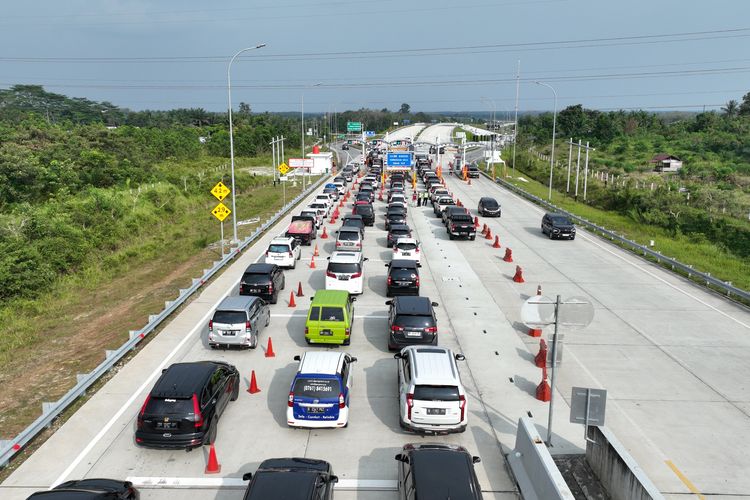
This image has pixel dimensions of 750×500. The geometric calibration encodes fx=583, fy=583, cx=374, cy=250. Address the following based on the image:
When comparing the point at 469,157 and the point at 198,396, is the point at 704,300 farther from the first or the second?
the point at 469,157

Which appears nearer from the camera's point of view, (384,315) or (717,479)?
(717,479)

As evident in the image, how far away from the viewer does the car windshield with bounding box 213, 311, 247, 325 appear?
1708 centimetres

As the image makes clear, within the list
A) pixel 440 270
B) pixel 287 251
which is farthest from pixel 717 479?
pixel 287 251

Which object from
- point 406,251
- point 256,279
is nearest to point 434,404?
point 256,279

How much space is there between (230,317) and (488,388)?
7.65m

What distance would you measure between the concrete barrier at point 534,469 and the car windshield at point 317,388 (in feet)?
12.6

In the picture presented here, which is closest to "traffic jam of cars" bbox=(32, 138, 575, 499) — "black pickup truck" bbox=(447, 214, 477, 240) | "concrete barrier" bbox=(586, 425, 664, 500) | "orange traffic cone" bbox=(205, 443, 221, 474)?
"orange traffic cone" bbox=(205, 443, 221, 474)

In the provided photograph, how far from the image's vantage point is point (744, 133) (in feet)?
318

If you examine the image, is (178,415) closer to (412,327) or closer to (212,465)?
(212,465)

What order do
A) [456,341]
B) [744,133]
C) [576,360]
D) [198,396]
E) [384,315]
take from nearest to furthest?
[198,396]
[576,360]
[456,341]
[384,315]
[744,133]

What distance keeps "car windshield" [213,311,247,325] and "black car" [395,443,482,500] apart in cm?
832

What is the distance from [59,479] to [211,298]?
12252 mm

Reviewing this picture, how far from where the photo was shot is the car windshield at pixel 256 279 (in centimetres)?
2153

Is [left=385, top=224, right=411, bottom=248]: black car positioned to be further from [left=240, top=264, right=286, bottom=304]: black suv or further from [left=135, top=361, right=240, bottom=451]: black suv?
[left=135, top=361, right=240, bottom=451]: black suv
